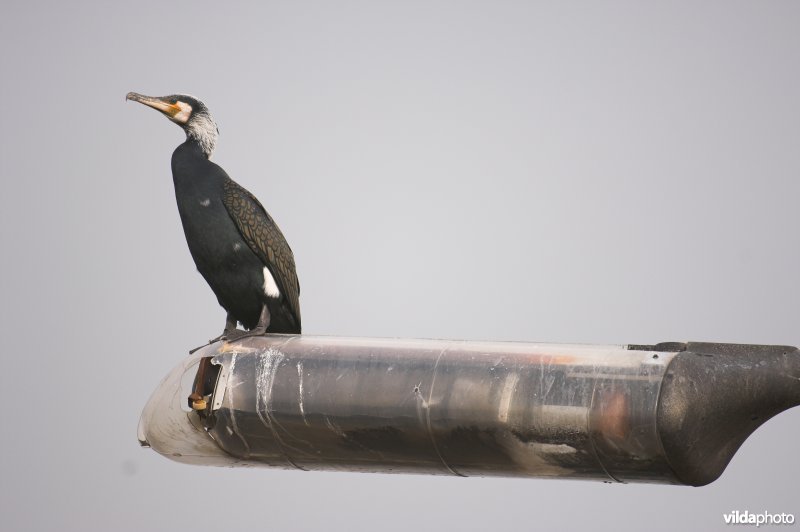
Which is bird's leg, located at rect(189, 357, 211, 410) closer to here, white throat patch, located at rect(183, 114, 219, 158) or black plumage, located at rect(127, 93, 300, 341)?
black plumage, located at rect(127, 93, 300, 341)

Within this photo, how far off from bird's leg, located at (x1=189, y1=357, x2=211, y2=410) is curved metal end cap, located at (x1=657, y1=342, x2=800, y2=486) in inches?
148

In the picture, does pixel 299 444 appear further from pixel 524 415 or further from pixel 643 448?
pixel 643 448

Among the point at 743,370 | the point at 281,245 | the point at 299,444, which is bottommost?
the point at 299,444

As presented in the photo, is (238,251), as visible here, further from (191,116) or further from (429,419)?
(429,419)

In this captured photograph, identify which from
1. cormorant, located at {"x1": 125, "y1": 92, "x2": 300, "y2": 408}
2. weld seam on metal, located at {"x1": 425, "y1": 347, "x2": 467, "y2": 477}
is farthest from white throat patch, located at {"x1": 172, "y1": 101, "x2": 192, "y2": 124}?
weld seam on metal, located at {"x1": 425, "y1": 347, "x2": 467, "y2": 477}

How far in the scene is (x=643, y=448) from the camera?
34.4 ft

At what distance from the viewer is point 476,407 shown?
1116 centimetres

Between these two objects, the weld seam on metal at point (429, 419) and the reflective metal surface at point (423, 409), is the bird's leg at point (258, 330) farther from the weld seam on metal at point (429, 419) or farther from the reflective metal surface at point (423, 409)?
the weld seam on metal at point (429, 419)

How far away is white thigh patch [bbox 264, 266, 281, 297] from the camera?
14617mm

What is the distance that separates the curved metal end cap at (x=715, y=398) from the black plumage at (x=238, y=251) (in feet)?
16.5

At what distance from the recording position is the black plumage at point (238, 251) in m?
14.6

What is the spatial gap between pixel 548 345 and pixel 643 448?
1206 millimetres

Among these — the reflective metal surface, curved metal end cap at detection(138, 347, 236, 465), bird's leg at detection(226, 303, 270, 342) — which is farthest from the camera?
bird's leg at detection(226, 303, 270, 342)

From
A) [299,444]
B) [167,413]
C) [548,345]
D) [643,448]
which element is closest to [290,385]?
[299,444]
